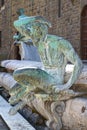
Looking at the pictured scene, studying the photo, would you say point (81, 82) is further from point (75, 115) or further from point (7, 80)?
point (7, 80)

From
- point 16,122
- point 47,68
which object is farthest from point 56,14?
point 47,68

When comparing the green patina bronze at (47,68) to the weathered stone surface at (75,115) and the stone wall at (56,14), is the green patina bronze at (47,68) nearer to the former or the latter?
the weathered stone surface at (75,115)

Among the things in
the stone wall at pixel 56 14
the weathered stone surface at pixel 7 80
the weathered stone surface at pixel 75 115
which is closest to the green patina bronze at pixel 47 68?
the weathered stone surface at pixel 75 115

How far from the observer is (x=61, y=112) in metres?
2.04

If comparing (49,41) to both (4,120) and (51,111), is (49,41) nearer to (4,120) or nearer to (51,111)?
(51,111)

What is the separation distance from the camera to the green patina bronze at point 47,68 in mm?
1932

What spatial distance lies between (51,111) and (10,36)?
14932 millimetres

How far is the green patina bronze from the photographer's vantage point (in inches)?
76.0

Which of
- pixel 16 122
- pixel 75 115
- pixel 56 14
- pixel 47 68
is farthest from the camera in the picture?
pixel 56 14

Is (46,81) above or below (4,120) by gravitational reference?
above

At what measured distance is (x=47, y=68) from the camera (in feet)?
7.00

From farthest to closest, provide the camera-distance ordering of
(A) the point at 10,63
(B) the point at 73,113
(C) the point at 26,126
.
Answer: (A) the point at 10,63 → (C) the point at 26,126 → (B) the point at 73,113

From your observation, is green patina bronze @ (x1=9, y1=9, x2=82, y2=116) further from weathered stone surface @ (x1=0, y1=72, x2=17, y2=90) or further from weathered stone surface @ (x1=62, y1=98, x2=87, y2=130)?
weathered stone surface @ (x1=0, y1=72, x2=17, y2=90)

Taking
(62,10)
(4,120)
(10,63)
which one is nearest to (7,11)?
(62,10)
